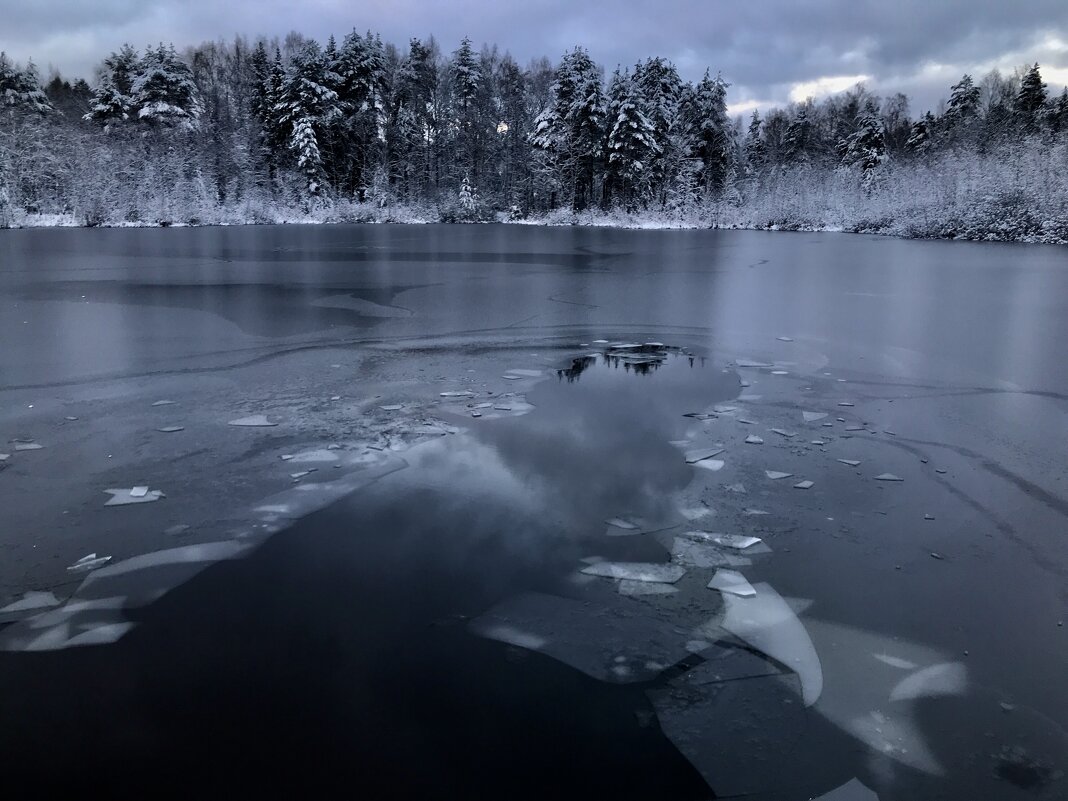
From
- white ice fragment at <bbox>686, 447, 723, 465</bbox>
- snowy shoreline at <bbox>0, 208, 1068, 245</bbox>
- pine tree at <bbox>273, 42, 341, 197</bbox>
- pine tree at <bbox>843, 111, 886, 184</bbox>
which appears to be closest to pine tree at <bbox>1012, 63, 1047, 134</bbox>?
pine tree at <bbox>843, 111, 886, 184</bbox>

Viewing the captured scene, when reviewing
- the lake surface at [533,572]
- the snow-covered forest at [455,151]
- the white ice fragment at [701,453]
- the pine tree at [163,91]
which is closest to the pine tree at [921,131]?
the snow-covered forest at [455,151]

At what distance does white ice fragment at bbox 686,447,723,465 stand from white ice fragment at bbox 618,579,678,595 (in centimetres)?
156

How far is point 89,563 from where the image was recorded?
3373mm

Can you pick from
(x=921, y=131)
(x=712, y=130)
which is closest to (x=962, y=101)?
(x=921, y=131)

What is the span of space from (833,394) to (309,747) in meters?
5.35

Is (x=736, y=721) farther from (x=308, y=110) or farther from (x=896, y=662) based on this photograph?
(x=308, y=110)

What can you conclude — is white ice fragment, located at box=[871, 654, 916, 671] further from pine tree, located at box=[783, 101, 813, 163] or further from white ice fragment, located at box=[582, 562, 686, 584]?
pine tree, located at box=[783, 101, 813, 163]

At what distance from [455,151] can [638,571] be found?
5054 centimetres

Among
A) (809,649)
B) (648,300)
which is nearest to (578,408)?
(809,649)

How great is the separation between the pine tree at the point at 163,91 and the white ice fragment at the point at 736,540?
46.9 meters

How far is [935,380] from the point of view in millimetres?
6883

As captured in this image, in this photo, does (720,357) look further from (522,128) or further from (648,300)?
(522,128)

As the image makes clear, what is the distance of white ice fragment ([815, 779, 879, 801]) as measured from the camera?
2.12 m

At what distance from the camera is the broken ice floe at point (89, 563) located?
10.9 feet
